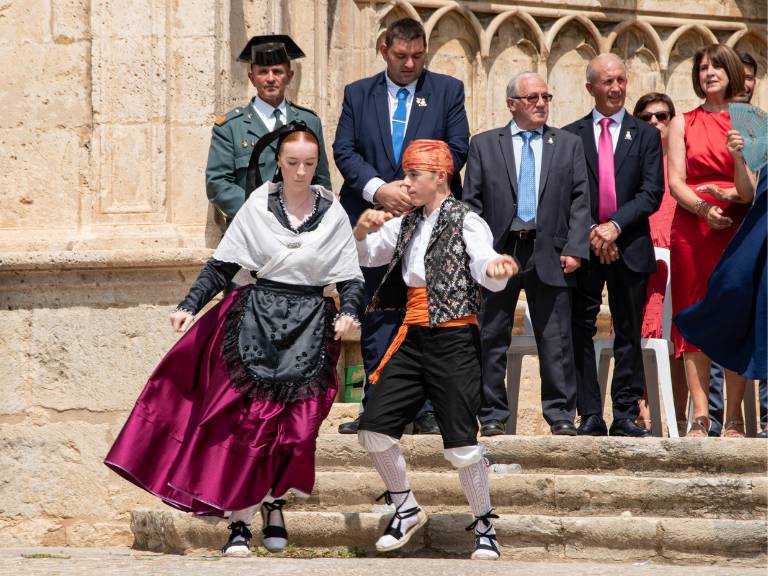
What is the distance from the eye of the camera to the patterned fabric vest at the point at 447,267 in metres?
6.25

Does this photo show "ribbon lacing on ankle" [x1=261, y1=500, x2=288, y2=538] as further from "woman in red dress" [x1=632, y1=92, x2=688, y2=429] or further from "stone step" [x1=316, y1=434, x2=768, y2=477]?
"woman in red dress" [x1=632, y1=92, x2=688, y2=429]

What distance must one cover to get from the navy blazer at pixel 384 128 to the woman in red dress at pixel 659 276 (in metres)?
1.37

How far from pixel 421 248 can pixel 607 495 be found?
4.56 feet

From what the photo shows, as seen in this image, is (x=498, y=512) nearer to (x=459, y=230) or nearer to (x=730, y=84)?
(x=459, y=230)

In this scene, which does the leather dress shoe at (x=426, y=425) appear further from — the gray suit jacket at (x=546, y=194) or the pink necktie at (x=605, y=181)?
the pink necktie at (x=605, y=181)

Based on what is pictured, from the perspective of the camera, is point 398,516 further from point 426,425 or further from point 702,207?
point 702,207

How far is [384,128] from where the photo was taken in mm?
7766

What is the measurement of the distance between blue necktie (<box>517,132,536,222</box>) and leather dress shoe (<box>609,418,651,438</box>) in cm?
113

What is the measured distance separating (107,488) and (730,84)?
3.97 m

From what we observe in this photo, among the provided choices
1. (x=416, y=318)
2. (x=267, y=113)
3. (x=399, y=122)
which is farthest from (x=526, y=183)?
(x=416, y=318)

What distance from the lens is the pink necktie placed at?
7.93 m

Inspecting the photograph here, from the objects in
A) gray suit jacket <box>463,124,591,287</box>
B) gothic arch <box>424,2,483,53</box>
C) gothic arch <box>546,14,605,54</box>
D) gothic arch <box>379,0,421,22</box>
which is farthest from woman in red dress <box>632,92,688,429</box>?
gothic arch <box>379,0,421,22</box>

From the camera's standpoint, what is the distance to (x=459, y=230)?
6309 mm

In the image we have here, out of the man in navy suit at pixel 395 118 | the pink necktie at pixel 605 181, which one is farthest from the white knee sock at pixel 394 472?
the pink necktie at pixel 605 181
